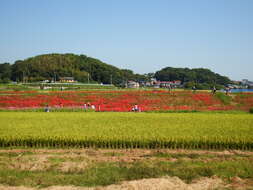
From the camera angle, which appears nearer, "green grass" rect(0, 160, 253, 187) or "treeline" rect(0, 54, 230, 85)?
"green grass" rect(0, 160, 253, 187)

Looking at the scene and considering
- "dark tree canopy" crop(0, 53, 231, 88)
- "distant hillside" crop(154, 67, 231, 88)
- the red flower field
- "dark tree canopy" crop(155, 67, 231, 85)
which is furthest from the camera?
"dark tree canopy" crop(155, 67, 231, 85)

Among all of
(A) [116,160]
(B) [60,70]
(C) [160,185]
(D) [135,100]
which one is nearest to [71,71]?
(B) [60,70]

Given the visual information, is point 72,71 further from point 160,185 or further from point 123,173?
point 160,185

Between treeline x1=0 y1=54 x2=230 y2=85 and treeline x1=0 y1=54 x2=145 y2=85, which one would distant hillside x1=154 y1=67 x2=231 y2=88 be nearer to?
treeline x1=0 y1=54 x2=230 y2=85

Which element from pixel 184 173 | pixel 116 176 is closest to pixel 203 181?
pixel 184 173

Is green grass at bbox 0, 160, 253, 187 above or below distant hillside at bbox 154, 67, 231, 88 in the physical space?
below

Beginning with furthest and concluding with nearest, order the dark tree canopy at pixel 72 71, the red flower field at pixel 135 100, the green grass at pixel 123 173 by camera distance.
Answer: the dark tree canopy at pixel 72 71 → the red flower field at pixel 135 100 → the green grass at pixel 123 173

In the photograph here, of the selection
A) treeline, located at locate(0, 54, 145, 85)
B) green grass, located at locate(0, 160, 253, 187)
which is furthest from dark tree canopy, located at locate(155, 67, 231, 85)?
green grass, located at locate(0, 160, 253, 187)

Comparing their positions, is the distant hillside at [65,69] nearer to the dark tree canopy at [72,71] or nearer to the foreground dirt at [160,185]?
the dark tree canopy at [72,71]

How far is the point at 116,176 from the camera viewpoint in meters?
8.91

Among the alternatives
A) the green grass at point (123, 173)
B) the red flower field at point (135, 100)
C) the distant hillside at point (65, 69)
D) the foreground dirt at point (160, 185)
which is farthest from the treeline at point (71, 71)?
the foreground dirt at point (160, 185)

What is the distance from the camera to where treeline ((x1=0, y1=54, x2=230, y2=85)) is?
115250 millimetres

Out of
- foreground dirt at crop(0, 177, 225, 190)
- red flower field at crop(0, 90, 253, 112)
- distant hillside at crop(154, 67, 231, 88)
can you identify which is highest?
distant hillside at crop(154, 67, 231, 88)

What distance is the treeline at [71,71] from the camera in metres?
115
